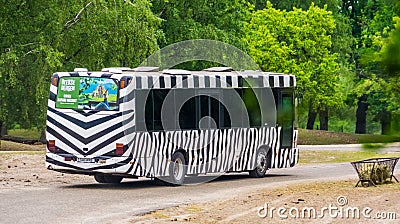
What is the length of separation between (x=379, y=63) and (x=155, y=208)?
37.9 feet

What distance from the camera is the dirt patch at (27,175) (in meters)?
20.4

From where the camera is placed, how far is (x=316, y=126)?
79125 mm

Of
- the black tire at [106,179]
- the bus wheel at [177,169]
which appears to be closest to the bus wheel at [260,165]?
the bus wheel at [177,169]

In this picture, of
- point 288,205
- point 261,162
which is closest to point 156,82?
point 261,162

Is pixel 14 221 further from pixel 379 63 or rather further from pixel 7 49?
pixel 7 49

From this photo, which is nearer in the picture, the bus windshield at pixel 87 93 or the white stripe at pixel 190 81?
the bus windshield at pixel 87 93

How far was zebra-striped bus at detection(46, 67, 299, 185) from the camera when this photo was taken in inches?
754

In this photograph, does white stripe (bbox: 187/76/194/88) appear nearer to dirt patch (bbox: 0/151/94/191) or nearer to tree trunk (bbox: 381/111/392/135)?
dirt patch (bbox: 0/151/94/191)

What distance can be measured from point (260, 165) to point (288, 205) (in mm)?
Answer: 8401

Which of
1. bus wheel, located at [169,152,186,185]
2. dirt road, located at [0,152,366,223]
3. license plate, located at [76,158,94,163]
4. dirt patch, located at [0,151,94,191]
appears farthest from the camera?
dirt patch, located at [0,151,94,191]

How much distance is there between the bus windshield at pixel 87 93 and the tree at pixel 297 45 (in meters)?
33.9

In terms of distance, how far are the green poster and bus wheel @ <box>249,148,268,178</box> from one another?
226 inches

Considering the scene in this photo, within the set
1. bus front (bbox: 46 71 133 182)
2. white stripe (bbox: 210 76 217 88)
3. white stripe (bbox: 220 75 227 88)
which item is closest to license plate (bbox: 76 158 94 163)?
bus front (bbox: 46 71 133 182)

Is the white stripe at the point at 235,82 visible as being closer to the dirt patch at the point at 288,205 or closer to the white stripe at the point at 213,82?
the white stripe at the point at 213,82
